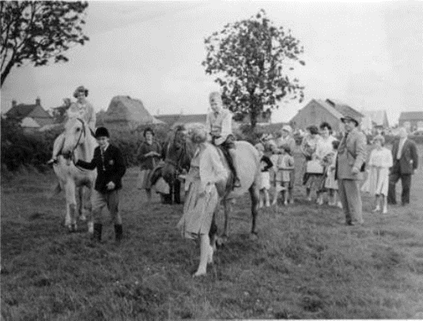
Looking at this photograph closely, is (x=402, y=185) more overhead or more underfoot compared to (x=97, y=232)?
more overhead

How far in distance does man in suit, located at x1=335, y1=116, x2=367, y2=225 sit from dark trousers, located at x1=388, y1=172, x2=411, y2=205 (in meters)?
1.86

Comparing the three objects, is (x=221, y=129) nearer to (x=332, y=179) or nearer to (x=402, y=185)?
(x=332, y=179)

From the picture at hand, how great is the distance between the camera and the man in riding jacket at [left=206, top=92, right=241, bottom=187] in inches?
239

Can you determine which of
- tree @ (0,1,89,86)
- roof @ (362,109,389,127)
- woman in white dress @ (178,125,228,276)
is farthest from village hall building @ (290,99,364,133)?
tree @ (0,1,89,86)

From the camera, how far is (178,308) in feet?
14.2

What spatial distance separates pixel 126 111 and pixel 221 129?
2661 millimetres

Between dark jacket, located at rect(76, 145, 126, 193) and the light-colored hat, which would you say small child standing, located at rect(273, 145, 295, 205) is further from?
dark jacket, located at rect(76, 145, 126, 193)

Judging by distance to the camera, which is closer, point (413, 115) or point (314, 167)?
point (413, 115)

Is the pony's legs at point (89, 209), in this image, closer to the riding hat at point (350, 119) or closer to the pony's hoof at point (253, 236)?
the pony's hoof at point (253, 236)

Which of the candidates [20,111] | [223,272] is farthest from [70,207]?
[223,272]

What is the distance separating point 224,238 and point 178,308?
7.53 ft

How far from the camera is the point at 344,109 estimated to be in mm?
7918

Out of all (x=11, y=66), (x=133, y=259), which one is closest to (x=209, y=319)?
(x=133, y=259)

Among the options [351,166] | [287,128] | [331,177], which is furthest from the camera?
[287,128]
